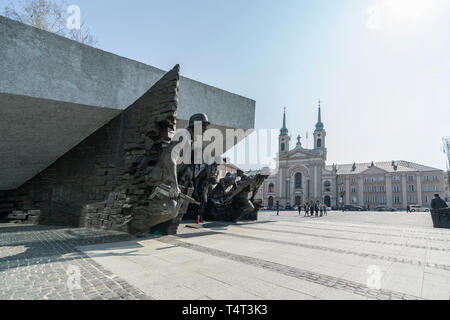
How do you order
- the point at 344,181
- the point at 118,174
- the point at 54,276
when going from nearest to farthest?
the point at 54,276 → the point at 118,174 → the point at 344,181

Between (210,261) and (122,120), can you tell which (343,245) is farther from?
(122,120)

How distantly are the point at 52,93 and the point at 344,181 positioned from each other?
73723 millimetres

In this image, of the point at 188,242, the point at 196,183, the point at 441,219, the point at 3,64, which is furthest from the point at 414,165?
the point at 3,64

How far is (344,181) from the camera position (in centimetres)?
6912

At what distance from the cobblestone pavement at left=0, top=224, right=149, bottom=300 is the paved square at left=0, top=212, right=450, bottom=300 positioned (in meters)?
0.01

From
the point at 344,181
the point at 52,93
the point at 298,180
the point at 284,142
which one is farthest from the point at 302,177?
the point at 52,93

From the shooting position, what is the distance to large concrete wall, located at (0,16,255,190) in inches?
305

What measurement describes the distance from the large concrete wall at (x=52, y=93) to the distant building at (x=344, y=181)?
192ft

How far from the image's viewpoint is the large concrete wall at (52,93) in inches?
305
